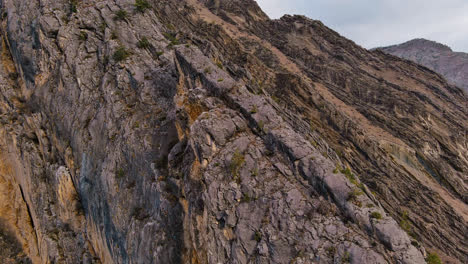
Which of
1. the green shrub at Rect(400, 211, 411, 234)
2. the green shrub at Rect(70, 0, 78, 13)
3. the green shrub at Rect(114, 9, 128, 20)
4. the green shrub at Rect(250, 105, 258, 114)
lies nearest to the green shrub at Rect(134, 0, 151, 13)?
the green shrub at Rect(114, 9, 128, 20)

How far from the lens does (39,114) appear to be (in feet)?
98.0

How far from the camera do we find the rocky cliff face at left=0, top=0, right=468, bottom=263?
541 inches

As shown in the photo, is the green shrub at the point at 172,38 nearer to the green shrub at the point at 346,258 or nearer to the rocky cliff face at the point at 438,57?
the green shrub at the point at 346,258

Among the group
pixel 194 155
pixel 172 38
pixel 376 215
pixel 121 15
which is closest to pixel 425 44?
pixel 172 38

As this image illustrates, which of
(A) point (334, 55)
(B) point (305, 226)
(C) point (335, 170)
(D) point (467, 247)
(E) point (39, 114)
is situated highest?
(A) point (334, 55)

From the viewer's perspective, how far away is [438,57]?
14875 cm

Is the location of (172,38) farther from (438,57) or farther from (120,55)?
(438,57)

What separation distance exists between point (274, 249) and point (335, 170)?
525cm

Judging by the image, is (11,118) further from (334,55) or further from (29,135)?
(334,55)

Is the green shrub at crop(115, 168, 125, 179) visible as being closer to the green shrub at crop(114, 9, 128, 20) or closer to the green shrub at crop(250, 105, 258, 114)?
the green shrub at crop(250, 105, 258, 114)

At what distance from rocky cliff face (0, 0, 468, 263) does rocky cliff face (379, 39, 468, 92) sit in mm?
103142

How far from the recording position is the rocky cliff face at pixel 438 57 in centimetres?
12751

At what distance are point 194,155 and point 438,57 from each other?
601 ft

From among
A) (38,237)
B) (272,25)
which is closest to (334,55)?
(272,25)
